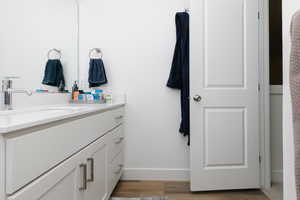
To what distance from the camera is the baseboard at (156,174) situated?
2320 millimetres

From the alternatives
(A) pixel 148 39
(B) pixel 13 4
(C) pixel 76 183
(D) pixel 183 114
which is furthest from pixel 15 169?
(A) pixel 148 39

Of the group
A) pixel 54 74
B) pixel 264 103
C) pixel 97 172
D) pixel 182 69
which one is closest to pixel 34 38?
pixel 54 74

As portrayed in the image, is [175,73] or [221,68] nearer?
[221,68]

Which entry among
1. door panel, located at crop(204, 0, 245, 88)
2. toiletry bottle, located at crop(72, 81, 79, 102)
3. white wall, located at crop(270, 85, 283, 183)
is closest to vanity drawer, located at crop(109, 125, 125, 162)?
toiletry bottle, located at crop(72, 81, 79, 102)

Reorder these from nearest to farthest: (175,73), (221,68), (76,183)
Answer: (76,183) < (221,68) < (175,73)

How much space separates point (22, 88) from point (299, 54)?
1.49 meters

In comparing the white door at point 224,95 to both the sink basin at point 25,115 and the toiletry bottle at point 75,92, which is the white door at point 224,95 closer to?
the toiletry bottle at point 75,92

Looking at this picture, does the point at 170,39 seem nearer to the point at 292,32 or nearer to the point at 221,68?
the point at 221,68

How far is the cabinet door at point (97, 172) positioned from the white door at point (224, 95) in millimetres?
843

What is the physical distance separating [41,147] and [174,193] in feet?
5.07

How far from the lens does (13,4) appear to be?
4.43 ft

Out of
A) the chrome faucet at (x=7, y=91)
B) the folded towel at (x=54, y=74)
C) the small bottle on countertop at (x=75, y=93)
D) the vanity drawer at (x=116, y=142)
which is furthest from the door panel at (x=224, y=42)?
the chrome faucet at (x=7, y=91)

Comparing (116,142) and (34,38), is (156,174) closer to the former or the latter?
(116,142)

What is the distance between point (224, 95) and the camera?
207 cm
